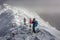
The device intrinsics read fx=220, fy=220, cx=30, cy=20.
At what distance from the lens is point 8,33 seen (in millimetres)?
17891

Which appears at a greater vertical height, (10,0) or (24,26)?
→ (10,0)

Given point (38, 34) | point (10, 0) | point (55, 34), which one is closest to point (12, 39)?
point (38, 34)

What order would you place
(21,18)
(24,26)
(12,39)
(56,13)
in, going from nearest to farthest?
1. (12,39)
2. (24,26)
3. (21,18)
4. (56,13)

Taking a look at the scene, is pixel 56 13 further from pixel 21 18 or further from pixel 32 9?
pixel 21 18

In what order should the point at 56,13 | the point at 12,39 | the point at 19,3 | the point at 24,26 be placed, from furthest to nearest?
the point at 19,3 < the point at 56,13 < the point at 24,26 < the point at 12,39

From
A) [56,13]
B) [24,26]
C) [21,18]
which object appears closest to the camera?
[24,26]

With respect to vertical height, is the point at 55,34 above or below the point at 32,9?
below

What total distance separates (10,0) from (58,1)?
613 cm

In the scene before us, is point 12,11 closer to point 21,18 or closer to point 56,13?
point 21,18

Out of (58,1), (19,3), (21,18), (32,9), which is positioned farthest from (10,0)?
(21,18)

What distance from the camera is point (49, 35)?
17844 mm

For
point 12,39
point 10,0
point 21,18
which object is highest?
point 10,0

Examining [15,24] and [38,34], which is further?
[15,24]

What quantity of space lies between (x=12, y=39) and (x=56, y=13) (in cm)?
974
